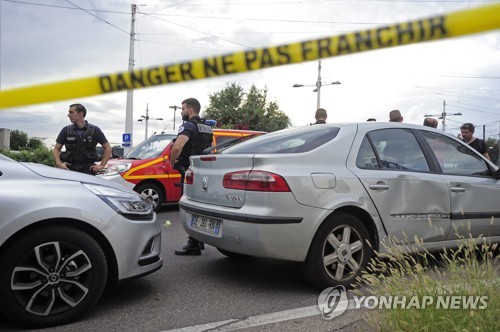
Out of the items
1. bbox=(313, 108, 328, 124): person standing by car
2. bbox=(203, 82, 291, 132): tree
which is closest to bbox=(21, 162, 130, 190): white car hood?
bbox=(313, 108, 328, 124): person standing by car

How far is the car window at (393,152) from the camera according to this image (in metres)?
3.82

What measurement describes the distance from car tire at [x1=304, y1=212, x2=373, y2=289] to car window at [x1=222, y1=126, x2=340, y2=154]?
647mm

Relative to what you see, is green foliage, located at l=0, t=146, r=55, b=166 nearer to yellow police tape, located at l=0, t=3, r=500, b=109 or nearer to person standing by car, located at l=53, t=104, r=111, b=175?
person standing by car, located at l=53, t=104, r=111, b=175

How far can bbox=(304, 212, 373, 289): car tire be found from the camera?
3371mm

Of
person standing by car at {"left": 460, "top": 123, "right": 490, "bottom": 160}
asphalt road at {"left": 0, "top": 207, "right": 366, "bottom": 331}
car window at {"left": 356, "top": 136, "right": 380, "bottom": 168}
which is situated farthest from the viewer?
person standing by car at {"left": 460, "top": 123, "right": 490, "bottom": 160}

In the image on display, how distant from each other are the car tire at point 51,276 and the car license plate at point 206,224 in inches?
37.7

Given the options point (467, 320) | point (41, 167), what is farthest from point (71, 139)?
point (467, 320)

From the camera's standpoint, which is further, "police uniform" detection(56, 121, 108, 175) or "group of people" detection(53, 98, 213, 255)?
"police uniform" detection(56, 121, 108, 175)

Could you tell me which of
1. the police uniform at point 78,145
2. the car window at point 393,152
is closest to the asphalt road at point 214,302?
the car window at point 393,152

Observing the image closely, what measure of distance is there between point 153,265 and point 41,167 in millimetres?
1104

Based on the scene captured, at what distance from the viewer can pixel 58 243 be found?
111 inches

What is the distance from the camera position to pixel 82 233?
2.93 meters

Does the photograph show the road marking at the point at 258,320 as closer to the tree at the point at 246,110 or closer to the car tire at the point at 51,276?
the car tire at the point at 51,276
